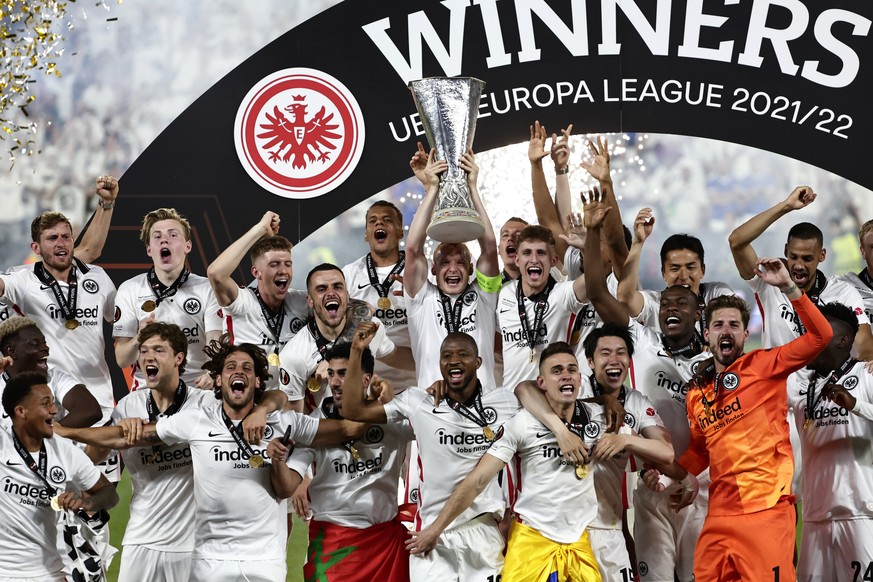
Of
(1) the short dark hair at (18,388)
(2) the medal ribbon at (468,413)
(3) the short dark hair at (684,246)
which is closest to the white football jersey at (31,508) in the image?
(1) the short dark hair at (18,388)

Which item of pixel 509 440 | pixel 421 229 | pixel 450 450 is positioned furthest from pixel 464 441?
pixel 421 229

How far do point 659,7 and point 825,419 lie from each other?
4336 mm

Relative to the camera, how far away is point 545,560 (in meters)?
5.86

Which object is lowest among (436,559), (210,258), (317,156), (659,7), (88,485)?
(436,559)

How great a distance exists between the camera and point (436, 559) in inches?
240

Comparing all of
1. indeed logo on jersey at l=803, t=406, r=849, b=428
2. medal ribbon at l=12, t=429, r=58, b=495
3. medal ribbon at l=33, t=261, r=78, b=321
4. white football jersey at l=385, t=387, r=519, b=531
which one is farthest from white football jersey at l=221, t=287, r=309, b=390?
indeed logo on jersey at l=803, t=406, r=849, b=428

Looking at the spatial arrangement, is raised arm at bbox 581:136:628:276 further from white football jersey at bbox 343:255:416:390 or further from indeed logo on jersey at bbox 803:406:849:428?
indeed logo on jersey at bbox 803:406:849:428

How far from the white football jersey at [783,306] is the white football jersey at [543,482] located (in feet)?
7.17

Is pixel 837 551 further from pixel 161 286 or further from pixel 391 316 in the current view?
pixel 161 286

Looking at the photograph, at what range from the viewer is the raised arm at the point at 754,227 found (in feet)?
22.6

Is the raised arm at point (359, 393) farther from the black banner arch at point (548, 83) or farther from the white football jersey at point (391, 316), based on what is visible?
the black banner arch at point (548, 83)

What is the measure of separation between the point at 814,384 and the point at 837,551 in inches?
37.4

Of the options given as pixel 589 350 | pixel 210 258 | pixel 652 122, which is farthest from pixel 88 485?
pixel 652 122

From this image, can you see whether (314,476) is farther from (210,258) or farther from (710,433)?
(210,258)
